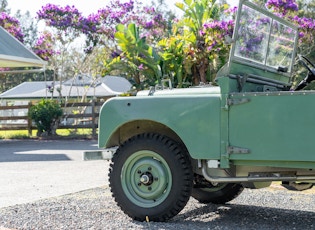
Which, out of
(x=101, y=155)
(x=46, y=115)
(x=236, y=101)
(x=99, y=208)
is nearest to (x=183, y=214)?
(x=99, y=208)

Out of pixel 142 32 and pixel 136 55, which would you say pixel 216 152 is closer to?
pixel 136 55

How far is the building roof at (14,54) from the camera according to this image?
59.7 feet

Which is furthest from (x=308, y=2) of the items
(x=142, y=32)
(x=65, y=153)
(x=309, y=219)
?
(x=309, y=219)

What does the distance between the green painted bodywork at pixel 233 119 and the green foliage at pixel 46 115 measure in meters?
15.0

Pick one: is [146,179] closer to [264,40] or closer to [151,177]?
[151,177]

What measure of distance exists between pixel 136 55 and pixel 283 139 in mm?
11232

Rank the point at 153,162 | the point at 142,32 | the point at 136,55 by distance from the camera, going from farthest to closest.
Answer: the point at 142,32, the point at 136,55, the point at 153,162

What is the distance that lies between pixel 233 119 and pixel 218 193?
172cm

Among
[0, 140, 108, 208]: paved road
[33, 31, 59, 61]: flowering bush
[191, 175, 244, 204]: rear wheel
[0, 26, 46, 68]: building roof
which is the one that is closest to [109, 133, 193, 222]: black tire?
[191, 175, 244, 204]: rear wheel

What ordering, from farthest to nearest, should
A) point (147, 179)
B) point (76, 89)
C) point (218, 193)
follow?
point (76, 89) → point (218, 193) → point (147, 179)

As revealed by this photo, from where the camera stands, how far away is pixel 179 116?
546cm

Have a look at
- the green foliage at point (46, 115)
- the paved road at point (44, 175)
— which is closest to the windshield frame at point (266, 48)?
the paved road at point (44, 175)

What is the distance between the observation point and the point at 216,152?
527cm

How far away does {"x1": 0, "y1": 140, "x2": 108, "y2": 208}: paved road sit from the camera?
306 inches
